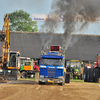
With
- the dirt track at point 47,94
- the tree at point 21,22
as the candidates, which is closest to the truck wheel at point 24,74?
the dirt track at point 47,94

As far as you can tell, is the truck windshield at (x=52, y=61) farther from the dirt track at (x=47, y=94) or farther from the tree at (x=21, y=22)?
the tree at (x=21, y=22)

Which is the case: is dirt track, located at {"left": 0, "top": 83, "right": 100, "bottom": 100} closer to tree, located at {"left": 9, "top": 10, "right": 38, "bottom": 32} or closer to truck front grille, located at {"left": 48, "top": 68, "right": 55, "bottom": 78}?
truck front grille, located at {"left": 48, "top": 68, "right": 55, "bottom": 78}

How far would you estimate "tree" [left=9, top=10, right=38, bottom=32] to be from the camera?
87812mm

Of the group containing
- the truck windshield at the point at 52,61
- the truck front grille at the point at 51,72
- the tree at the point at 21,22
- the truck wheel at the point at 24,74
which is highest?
the tree at the point at 21,22

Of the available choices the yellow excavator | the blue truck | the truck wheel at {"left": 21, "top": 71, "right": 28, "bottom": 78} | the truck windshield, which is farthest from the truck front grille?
the truck wheel at {"left": 21, "top": 71, "right": 28, "bottom": 78}

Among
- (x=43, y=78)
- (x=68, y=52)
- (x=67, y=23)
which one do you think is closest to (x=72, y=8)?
(x=67, y=23)

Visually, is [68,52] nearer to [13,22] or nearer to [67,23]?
[67,23]

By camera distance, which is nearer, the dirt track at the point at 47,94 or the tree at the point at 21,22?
the dirt track at the point at 47,94

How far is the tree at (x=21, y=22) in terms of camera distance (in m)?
87.8

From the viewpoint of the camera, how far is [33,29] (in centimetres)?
9019

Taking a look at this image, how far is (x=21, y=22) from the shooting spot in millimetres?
89500

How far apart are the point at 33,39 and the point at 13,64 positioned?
21.5 metres

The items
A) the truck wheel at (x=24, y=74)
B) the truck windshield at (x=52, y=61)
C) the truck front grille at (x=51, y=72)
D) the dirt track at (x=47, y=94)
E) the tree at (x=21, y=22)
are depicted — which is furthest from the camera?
the tree at (x=21, y=22)

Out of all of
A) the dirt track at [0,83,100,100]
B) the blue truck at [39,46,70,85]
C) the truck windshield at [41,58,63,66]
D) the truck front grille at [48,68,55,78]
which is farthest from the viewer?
the truck windshield at [41,58,63,66]
